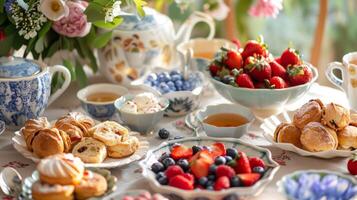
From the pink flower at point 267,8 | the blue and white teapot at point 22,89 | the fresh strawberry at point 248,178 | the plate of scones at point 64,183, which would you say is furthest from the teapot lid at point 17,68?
the pink flower at point 267,8

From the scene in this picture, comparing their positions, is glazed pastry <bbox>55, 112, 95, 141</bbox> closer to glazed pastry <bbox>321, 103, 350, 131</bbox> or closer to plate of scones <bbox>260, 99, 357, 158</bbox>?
plate of scones <bbox>260, 99, 357, 158</bbox>

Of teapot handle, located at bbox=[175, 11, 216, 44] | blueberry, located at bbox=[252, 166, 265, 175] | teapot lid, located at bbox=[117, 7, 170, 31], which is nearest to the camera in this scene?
blueberry, located at bbox=[252, 166, 265, 175]

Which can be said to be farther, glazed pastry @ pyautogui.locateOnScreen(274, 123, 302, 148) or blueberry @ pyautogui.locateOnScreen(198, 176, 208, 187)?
glazed pastry @ pyautogui.locateOnScreen(274, 123, 302, 148)

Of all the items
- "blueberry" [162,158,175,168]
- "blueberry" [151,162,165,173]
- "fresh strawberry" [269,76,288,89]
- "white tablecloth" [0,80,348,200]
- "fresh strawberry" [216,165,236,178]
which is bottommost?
"white tablecloth" [0,80,348,200]

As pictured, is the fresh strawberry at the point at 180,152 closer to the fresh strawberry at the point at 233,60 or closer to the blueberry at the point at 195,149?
the blueberry at the point at 195,149

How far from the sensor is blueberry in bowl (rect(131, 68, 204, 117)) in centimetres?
160

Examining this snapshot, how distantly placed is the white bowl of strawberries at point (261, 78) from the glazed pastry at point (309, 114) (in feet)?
0.38

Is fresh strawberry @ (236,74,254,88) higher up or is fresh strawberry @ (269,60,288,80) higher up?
fresh strawberry @ (269,60,288,80)

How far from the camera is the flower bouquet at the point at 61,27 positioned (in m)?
1.52

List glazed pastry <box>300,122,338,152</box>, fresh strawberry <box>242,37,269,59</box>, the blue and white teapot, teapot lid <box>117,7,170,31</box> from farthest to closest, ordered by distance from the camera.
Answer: teapot lid <box>117,7,170,31</box> → fresh strawberry <box>242,37,269,59</box> → the blue and white teapot → glazed pastry <box>300,122,338,152</box>

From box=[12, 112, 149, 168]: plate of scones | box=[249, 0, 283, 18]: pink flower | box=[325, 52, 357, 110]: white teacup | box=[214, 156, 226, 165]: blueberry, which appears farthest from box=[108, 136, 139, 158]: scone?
box=[249, 0, 283, 18]: pink flower

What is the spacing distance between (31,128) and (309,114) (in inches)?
23.6

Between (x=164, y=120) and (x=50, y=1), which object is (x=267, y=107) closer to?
(x=164, y=120)

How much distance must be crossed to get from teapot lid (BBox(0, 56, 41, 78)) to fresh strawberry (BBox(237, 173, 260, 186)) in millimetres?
592
